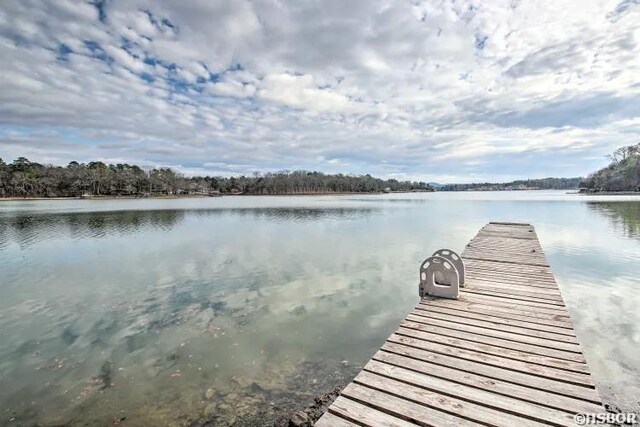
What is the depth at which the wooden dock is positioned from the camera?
2.97 meters

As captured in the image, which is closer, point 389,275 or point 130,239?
point 389,275

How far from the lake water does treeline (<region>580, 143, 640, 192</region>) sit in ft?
265

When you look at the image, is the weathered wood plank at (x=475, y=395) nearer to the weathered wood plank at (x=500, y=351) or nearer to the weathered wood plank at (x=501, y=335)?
the weathered wood plank at (x=500, y=351)

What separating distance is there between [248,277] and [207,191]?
128298 mm

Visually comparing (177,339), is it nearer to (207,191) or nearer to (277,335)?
(277,335)

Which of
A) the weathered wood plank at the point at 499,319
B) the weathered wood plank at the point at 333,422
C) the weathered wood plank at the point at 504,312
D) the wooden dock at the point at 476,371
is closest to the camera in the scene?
the weathered wood plank at the point at 333,422

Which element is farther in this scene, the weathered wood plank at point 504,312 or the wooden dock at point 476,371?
the weathered wood plank at point 504,312

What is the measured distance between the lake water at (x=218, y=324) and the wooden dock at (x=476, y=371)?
1.30 metres

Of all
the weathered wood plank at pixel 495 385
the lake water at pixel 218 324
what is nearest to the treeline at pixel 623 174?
the lake water at pixel 218 324

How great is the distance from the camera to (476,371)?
3676 millimetres

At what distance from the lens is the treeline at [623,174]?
75250 millimetres

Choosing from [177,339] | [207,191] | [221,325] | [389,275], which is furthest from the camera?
[207,191]

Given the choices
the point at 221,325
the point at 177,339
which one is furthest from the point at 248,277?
the point at 177,339

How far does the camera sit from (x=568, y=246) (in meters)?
16.4
